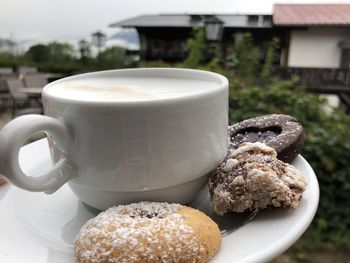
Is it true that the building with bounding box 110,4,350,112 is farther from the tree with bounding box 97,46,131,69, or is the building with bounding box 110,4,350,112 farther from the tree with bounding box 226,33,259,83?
the tree with bounding box 97,46,131,69

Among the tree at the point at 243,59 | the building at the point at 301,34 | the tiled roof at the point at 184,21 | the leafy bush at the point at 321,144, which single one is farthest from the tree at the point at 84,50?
the leafy bush at the point at 321,144

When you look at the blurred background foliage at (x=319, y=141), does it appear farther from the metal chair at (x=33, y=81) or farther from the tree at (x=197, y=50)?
the metal chair at (x=33, y=81)

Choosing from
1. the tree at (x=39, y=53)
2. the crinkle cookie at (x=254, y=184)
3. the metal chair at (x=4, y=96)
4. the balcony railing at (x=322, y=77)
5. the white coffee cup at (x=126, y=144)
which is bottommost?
the metal chair at (x=4, y=96)

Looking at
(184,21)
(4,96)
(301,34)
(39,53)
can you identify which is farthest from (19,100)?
(301,34)

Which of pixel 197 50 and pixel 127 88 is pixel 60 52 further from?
pixel 127 88

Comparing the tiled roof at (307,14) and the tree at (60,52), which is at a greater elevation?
the tiled roof at (307,14)

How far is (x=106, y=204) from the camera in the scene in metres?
0.39

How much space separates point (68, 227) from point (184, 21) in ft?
9.34

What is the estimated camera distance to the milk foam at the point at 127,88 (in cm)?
41

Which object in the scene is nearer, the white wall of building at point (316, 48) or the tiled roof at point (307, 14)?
the tiled roof at point (307, 14)

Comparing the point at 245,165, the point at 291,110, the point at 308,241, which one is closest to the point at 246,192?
the point at 245,165

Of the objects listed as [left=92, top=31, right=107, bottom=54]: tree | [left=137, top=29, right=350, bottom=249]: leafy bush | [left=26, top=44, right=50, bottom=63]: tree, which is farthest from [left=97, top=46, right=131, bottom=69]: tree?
[left=137, top=29, right=350, bottom=249]: leafy bush

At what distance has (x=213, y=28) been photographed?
2676 millimetres

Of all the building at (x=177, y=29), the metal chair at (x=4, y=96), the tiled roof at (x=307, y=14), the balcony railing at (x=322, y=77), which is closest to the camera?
the tiled roof at (x=307, y=14)
